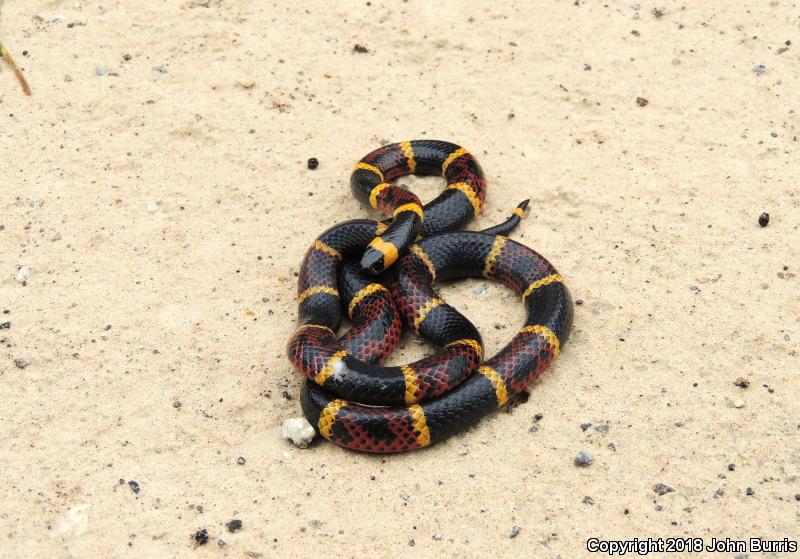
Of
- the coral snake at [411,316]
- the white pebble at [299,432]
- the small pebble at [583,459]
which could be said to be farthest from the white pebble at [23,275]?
the small pebble at [583,459]

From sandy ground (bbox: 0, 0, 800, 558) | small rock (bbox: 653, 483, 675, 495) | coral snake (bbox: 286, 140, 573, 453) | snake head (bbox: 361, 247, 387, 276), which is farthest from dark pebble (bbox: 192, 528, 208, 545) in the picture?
small rock (bbox: 653, 483, 675, 495)

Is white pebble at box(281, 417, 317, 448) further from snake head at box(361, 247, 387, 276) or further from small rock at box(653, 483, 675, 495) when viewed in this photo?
small rock at box(653, 483, 675, 495)

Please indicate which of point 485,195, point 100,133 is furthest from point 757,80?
point 100,133

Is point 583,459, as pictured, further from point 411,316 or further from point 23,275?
point 23,275

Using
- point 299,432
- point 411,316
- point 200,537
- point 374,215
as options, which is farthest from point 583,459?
point 374,215

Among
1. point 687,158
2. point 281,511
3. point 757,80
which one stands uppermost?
point 757,80

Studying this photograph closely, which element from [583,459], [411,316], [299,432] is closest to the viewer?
[583,459]

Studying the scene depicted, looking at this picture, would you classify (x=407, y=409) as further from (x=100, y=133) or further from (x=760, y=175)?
(x=100, y=133)
